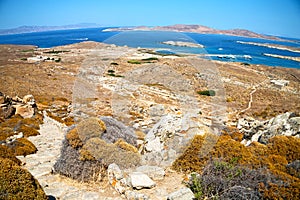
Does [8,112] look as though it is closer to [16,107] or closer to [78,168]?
[16,107]

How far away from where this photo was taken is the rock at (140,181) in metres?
5.70

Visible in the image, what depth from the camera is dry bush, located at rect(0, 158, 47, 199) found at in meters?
4.02

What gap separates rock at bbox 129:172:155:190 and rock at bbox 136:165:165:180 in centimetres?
31

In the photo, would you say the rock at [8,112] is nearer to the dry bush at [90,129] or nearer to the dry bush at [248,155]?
the dry bush at [90,129]

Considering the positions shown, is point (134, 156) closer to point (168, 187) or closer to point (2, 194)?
point (168, 187)

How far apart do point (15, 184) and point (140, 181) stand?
279cm

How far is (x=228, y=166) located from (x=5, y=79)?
3694cm

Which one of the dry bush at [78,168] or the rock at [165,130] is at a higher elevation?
the rock at [165,130]

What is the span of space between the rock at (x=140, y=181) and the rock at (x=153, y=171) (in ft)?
1.03

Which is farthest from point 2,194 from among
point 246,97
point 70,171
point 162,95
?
point 246,97

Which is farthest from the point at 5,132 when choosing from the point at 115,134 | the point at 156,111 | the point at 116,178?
the point at 156,111

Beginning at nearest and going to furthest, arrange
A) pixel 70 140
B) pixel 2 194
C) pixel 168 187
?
pixel 2 194 < pixel 168 187 < pixel 70 140

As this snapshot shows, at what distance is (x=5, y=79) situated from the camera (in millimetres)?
33969

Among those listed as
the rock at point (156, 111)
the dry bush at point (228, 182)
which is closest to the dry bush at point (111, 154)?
the dry bush at point (228, 182)
